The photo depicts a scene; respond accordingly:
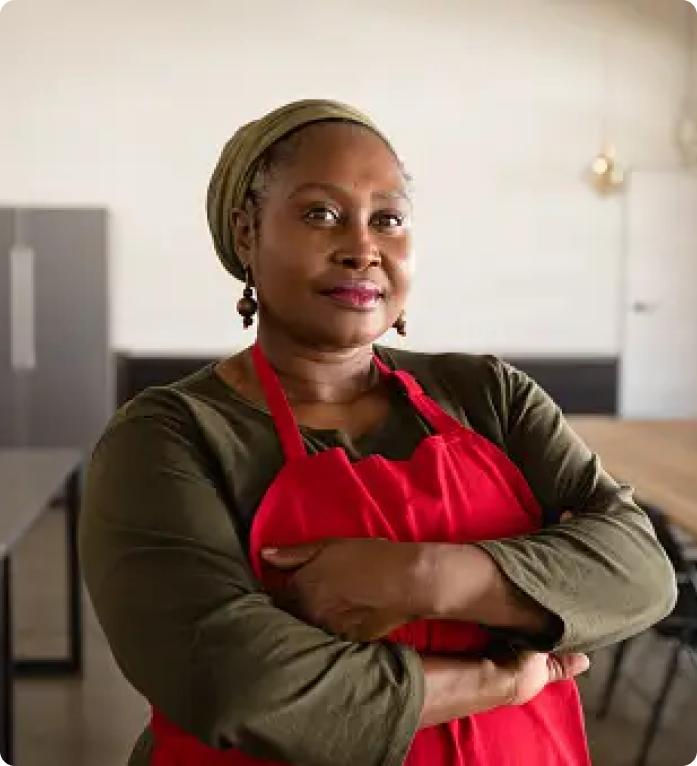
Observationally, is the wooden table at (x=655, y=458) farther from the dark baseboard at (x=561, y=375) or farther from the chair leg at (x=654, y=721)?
the dark baseboard at (x=561, y=375)

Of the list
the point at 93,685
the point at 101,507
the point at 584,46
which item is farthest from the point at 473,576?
the point at 584,46

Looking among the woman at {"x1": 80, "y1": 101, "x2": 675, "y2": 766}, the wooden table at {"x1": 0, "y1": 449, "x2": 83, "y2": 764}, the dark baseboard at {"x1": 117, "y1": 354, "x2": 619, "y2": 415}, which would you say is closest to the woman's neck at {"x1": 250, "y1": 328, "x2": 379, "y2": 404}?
the woman at {"x1": 80, "y1": 101, "x2": 675, "y2": 766}

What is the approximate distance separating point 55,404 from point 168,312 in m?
0.98

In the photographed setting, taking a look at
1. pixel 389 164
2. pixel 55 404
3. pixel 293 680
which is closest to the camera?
pixel 293 680

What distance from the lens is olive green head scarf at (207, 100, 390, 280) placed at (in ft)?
3.57

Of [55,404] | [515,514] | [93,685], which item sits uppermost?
[515,514]

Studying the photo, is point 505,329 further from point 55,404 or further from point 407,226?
point 407,226

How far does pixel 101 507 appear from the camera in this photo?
1.01m

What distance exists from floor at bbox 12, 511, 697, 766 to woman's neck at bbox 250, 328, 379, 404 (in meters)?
2.25

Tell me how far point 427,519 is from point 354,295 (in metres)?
0.24

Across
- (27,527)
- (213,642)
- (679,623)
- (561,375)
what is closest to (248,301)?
(213,642)

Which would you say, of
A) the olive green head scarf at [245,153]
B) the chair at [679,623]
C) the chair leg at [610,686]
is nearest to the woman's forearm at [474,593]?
the olive green head scarf at [245,153]

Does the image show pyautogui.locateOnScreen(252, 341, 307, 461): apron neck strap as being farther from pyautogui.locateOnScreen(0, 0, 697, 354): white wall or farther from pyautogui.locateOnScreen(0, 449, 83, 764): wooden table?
pyautogui.locateOnScreen(0, 0, 697, 354): white wall

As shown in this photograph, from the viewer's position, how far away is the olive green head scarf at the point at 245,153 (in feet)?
3.57
